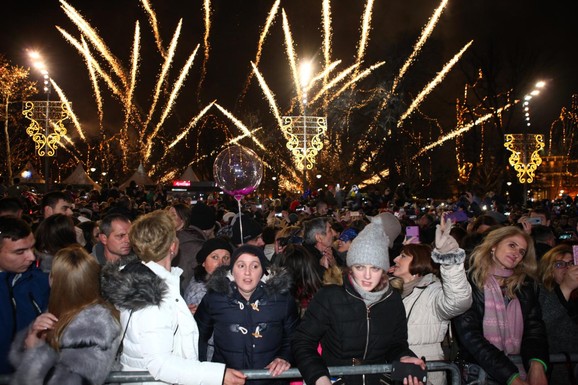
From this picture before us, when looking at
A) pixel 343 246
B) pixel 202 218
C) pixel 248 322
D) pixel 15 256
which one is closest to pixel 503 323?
pixel 248 322

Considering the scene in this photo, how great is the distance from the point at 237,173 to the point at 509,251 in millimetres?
5893

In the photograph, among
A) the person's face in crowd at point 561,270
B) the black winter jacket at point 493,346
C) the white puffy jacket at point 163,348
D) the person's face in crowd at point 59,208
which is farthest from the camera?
the person's face in crowd at point 59,208

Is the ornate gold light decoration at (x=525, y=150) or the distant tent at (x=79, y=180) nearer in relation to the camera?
the ornate gold light decoration at (x=525, y=150)

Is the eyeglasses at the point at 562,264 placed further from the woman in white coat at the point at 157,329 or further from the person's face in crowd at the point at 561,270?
the woman in white coat at the point at 157,329

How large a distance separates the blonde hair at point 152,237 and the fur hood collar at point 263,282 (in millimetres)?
491

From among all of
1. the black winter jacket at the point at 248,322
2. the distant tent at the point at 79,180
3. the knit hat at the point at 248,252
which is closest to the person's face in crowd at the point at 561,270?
the black winter jacket at the point at 248,322

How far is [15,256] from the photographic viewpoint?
487cm

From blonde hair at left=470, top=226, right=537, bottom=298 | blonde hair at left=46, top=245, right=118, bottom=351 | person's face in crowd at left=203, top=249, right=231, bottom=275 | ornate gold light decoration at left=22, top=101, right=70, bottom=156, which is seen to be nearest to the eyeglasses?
blonde hair at left=470, top=226, right=537, bottom=298

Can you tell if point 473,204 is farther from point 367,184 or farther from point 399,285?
point 367,184

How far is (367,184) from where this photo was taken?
42656 millimetres

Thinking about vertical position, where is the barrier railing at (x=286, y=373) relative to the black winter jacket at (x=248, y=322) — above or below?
below

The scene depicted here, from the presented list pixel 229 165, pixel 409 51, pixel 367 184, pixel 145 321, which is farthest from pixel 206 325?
pixel 367 184

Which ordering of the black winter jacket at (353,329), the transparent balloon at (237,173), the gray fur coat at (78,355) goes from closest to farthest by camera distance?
the gray fur coat at (78,355), the black winter jacket at (353,329), the transparent balloon at (237,173)

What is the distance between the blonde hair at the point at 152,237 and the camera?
13.9 ft
